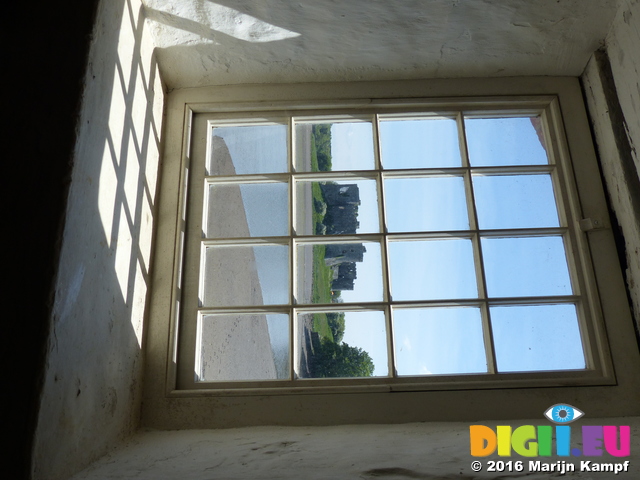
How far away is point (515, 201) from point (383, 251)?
619mm

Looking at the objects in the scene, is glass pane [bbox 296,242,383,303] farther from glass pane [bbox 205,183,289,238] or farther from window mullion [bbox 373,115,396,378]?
glass pane [bbox 205,183,289,238]

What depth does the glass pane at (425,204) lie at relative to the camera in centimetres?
220

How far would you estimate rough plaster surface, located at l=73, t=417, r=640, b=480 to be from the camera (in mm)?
1401

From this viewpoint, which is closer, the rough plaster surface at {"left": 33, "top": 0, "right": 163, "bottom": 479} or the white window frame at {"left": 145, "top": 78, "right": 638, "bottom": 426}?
the rough plaster surface at {"left": 33, "top": 0, "right": 163, "bottom": 479}

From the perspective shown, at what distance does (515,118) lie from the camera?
94.2 inches

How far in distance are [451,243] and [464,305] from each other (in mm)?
271

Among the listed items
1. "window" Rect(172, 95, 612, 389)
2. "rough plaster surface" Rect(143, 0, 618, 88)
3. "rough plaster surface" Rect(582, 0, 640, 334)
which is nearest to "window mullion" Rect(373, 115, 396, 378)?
"window" Rect(172, 95, 612, 389)

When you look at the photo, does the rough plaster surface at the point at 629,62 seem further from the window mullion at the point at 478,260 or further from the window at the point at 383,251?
the window mullion at the point at 478,260

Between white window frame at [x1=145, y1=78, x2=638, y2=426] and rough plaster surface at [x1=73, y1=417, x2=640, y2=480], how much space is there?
0.12 metres

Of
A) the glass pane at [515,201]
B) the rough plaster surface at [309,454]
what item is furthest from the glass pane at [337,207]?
the rough plaster surface at [309,454]

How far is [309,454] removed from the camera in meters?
1.56

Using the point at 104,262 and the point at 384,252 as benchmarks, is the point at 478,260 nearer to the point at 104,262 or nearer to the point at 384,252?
the point at 384,252

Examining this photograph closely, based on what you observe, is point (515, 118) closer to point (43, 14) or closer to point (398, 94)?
point (398, 94)

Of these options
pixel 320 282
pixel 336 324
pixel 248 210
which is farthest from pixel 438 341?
pixel 248 210
